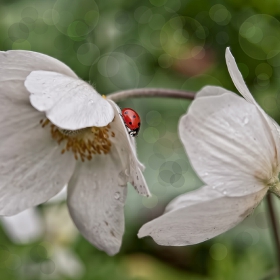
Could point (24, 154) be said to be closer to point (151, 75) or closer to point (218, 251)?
point (218, 251)

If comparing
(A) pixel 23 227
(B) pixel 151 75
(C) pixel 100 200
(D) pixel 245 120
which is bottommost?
(A) pixel 23 227

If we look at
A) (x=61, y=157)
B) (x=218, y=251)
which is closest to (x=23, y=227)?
(x=218, y=251)

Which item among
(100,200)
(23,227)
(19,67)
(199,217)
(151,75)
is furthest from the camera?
(151,75)

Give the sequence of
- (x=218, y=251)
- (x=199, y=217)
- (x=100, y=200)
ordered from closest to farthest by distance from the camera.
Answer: (x=199, y=217)
(x=100, y=200)
(x=218, y=251)

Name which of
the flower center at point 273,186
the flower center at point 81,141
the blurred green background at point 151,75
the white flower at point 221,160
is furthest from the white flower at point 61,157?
the blurred green background at point 151,75

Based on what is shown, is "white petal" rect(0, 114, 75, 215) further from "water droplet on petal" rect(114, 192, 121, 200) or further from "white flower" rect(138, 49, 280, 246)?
"white flower" rect(138, 49, 280, 246)

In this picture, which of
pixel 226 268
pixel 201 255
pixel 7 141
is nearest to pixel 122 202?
pixel 7 141

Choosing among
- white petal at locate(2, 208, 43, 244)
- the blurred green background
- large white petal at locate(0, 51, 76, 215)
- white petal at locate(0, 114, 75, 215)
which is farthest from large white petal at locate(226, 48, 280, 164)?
white petal at locate(2, 208, 43, 244)

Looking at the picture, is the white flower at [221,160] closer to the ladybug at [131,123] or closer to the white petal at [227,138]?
the white petal at [227,138]
